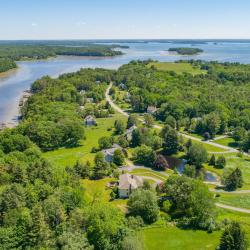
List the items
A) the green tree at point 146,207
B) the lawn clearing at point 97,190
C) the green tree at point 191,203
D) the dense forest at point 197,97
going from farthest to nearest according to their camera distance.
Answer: the dense forest at point 197,97
the lawn clearing at point 97,190
the green tree at point 146,207
the green tree at point 191,203

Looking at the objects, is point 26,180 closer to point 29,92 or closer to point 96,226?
point 96,226

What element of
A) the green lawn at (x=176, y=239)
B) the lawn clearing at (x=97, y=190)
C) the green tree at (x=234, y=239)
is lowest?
the lawn clearing at (x=97, y=190)

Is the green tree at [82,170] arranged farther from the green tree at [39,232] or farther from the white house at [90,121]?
the white house at [90,121]

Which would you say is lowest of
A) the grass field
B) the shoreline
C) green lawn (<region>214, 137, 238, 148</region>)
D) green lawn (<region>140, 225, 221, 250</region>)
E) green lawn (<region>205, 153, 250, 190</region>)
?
green lawn (<region>205, 153, 250, 190</region>)

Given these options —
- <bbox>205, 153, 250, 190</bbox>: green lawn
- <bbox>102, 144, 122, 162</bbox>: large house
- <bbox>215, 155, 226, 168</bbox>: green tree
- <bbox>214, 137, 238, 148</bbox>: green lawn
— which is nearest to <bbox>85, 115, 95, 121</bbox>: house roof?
<bbox>102, 144, 122, 162</bbox>: large house

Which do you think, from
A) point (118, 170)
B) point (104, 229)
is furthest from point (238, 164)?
point (104, 229)

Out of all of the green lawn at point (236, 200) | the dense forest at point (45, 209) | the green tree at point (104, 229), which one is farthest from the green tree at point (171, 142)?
the green tree at point (104, 229)

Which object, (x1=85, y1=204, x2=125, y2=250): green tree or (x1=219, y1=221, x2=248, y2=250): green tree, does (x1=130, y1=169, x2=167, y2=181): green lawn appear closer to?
(x1=85, y1=204, x2=125, y2=250): green tree

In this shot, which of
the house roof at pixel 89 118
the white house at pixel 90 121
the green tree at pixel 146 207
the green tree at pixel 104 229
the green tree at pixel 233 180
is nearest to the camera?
the green tree at pixel 104 229

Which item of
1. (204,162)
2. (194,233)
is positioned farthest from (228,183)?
(194,233)
